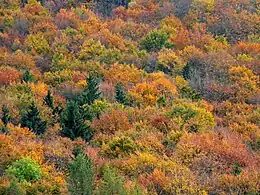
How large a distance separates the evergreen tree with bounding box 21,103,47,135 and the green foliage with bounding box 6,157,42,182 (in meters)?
11.3

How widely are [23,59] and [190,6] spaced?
3118 cm

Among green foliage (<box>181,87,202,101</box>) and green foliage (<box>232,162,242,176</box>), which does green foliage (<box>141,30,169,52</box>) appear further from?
green foliage (<box>232,162,242,176</box>)

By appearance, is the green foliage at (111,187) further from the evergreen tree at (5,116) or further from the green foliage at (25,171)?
the evergreen tree at (5,116)

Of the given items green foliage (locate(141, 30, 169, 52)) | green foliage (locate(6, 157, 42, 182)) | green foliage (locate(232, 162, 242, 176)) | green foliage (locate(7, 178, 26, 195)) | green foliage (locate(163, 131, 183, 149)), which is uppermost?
green foliage (locate(7, 178, 26, 195))

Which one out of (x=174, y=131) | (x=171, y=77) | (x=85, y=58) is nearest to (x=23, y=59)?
(x=85, y=58)

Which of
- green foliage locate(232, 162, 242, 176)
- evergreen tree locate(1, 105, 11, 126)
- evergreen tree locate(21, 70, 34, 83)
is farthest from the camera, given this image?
evergreen tree locate(21, 70, 34, 83)

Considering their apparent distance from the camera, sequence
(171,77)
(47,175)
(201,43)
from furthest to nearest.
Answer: (201,43), (171,77), (47,175)

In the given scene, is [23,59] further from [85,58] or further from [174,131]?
[174,131]

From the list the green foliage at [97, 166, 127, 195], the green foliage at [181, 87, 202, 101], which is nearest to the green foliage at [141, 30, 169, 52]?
the green foliage at [181, 87, 202, 101]

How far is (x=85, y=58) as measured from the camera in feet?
205

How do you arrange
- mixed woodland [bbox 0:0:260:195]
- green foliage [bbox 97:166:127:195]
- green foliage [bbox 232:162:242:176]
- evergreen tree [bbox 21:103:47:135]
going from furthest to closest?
evergreen tree [bbox 21:103:47:135] < green foliage [bbox 232:162:242:176] < mixed woodland [bbox 0:0:260:195] < green foliage [bbox 97:166:127:195]

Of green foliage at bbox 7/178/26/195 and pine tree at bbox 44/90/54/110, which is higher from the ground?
green foliage at bbox 7/178/26/195

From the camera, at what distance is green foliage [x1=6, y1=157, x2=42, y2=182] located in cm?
2277

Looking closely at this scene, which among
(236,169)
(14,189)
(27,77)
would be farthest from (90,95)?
(14,189)
